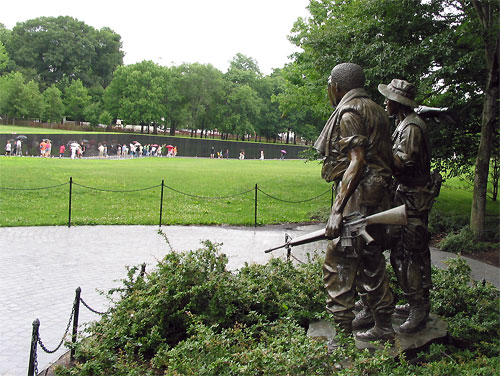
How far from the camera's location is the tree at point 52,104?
58.4 meters

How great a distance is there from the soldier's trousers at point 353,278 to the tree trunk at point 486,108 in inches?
351

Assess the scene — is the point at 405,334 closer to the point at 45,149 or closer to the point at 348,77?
the point at 348,77

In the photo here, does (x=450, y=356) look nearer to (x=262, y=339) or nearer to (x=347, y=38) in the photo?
(x=262, y=339)

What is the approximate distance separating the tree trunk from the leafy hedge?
6354mm

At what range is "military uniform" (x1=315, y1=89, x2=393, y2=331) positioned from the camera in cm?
423

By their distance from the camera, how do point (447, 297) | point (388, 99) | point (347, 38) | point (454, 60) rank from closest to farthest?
1. point (388, 99)
2. point (447, 297)
3. point (454, 60)
4. point (347, 38)

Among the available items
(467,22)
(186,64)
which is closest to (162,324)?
(467,22)

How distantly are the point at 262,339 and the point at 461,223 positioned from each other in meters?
11.0

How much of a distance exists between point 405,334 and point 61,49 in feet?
230

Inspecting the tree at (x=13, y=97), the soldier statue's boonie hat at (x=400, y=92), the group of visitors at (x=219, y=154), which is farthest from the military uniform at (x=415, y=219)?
the group of visitors at (x=219, y=154)

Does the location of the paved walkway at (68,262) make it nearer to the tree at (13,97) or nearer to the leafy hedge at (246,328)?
the leafy hedge at (246,328)

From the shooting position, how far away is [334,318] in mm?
4336

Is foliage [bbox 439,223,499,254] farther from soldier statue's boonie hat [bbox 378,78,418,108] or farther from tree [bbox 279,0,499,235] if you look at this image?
soldier statue's boonie hat [bbox 378,78,418,108]

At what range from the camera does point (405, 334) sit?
4680 millimetres
